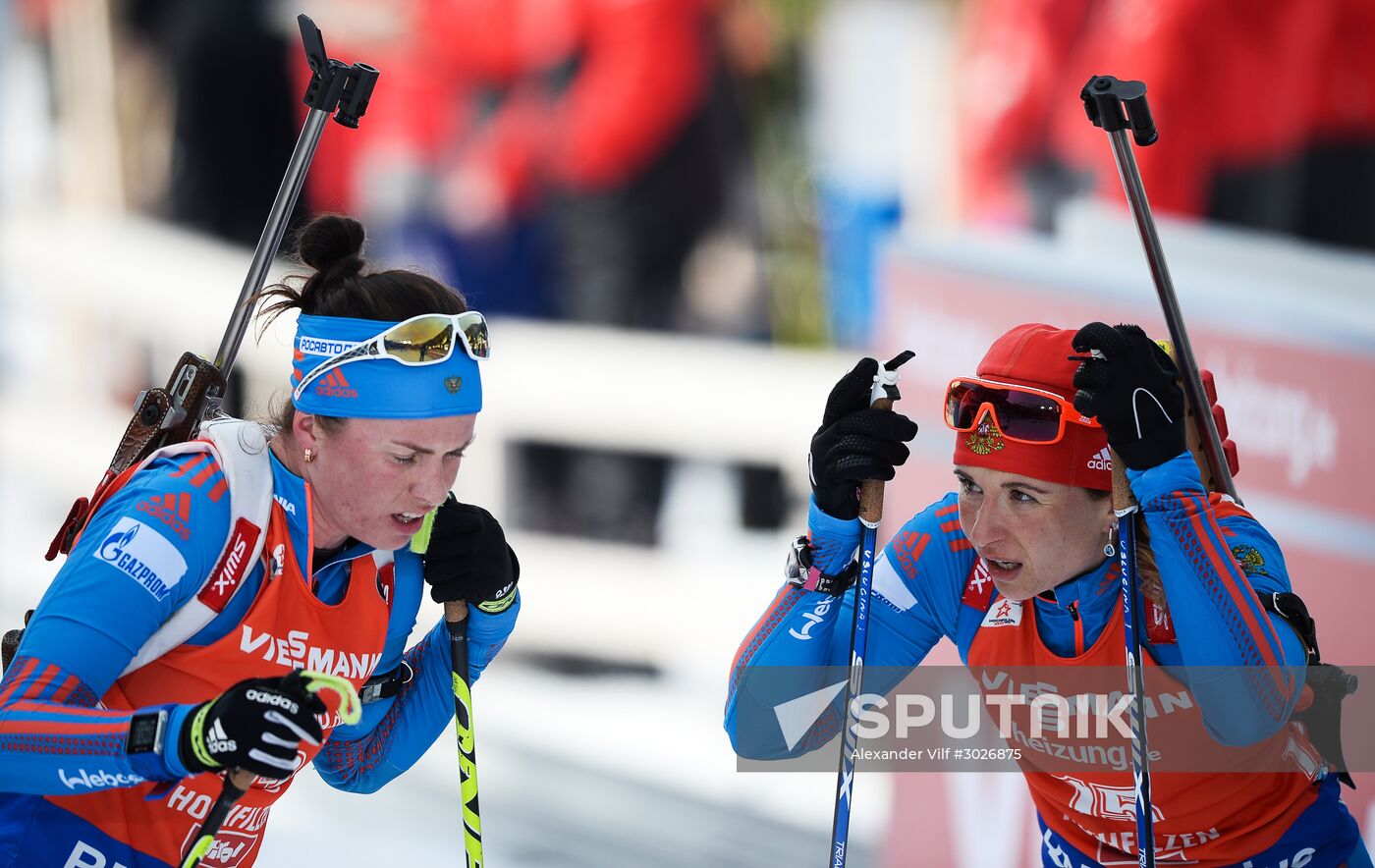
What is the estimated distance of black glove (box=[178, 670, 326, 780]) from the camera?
191 cm

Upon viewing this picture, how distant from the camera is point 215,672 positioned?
2.20 meters

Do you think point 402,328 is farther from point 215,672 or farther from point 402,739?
point 402,739

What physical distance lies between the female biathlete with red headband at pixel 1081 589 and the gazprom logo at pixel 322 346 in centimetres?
72

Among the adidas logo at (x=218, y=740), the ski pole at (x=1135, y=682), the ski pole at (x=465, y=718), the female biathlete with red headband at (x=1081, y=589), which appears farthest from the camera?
the ski pole at (x=465, y=718)

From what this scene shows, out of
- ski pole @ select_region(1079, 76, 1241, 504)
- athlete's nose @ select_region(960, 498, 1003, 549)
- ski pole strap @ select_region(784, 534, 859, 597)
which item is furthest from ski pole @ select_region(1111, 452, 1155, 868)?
ski pole strap @ select_region(784, 534, 859, 597)

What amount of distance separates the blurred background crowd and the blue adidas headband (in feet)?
6.20

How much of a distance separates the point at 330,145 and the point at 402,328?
5487 mm

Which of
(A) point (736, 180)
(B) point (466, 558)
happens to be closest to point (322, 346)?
(B) point (466, 558)

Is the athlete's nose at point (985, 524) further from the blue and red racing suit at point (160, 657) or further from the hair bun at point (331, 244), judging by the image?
the hair bun at point (331, 244)

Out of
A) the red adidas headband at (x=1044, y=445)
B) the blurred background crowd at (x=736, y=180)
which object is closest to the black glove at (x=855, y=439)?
the red adidas headband at (x=1044, y=445)

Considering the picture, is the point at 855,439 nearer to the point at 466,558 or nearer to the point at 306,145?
the point at 466,558

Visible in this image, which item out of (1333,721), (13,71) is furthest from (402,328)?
(13,71)

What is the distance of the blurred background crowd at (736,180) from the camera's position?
190 inches

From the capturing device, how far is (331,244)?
94.9 inches
